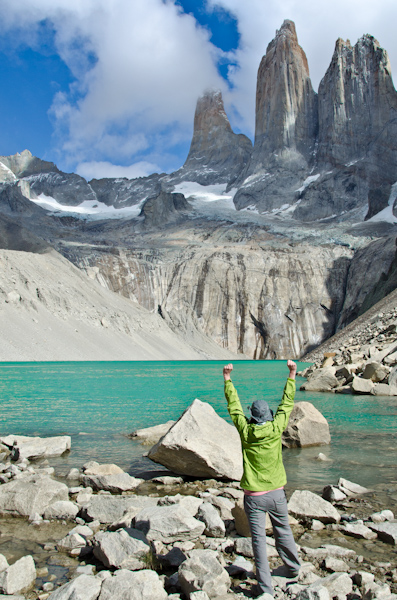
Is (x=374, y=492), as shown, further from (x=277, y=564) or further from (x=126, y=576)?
(x=126, y=576)

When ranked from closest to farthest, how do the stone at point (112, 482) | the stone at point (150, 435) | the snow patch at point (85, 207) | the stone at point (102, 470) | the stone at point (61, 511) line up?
the stone at point (61, 511) < the stone at point (112, 482) < the stone at point (102, 470) < the stone at point (150, 435) < the snow patch at point (85, 207)

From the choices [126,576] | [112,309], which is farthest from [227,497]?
[112,309]

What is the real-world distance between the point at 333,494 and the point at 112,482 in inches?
144

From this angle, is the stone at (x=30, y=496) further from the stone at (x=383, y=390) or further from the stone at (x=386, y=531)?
the stone at (x=383, y=390)

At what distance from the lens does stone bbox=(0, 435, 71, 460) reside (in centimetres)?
1047

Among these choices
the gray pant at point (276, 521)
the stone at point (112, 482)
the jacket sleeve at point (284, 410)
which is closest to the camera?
the gray pant at point (276, 521)

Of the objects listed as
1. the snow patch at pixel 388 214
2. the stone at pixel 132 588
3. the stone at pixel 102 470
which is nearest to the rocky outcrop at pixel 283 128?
the snow patch at pixel 388 214

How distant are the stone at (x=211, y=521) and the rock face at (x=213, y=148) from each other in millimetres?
173097

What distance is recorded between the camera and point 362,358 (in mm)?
27234

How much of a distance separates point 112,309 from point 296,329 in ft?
125

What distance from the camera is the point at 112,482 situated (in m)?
7.98

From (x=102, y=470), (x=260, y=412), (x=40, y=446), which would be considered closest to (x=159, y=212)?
(x=40, y=446)

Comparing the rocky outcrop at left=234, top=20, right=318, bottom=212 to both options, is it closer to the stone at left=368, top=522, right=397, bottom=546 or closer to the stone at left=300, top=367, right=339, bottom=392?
the stone at left=300, top=367, right=339, bottom=392

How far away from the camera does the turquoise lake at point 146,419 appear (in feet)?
31.9
